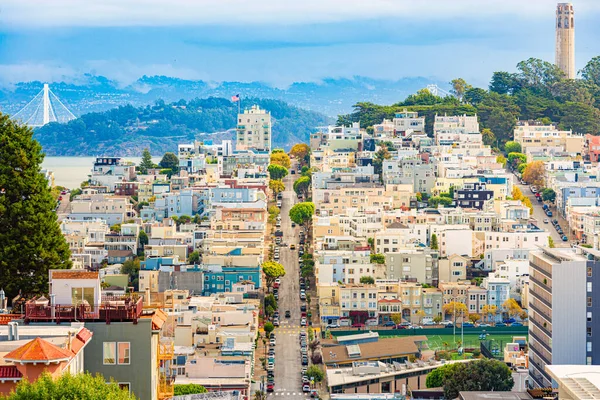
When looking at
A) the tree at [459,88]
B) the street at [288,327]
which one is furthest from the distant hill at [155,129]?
the street at [288,327]

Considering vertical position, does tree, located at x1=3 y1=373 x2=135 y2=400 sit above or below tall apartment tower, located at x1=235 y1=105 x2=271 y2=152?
below

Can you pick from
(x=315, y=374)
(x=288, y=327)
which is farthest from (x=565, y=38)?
(x=315, y=374)

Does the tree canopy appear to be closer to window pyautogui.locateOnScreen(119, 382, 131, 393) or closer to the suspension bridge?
window pyautogui.locateOnScreen(119, 382, 131, 393)

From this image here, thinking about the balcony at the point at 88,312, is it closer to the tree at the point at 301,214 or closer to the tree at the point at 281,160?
the tree at the point at 301,214

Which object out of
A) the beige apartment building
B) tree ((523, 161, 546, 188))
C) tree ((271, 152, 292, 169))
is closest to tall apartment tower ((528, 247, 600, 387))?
tree ((523, 161, 546, 188))

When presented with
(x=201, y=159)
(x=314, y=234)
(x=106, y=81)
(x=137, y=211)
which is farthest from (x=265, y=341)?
(x=106, y=81)

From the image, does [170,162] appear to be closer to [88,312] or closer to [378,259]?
[378,259]

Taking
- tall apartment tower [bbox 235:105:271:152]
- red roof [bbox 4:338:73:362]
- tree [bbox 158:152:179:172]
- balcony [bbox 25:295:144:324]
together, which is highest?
tall apartment tower [bbox 235:105:271:152]
